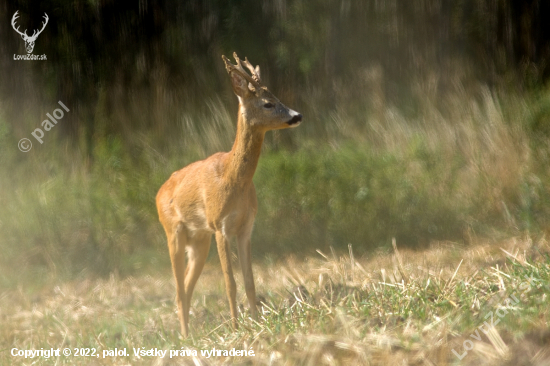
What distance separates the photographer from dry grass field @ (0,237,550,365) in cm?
332

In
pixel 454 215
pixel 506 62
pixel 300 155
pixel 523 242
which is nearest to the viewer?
pixel 523 242

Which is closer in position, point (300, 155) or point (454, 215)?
point (454, 215)

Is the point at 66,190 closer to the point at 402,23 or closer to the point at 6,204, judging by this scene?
the point at 6,204

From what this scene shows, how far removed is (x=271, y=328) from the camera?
4.18 meters

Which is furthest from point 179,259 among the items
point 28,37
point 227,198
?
point 28,37

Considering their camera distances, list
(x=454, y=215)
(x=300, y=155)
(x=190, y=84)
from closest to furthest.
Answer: (x=454, y=215)
(x=300, y=155)
(x=190, y=84)

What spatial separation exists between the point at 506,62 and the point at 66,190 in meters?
6.18

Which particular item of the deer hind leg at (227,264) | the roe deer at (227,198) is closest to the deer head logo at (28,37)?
the roe deer at (227,198)

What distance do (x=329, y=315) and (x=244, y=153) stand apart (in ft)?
4.72

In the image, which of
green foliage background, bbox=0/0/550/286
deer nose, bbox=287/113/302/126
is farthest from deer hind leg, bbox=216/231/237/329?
green foliage background, bbox=0/0/550/286

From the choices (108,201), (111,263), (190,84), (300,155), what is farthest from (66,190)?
(300,155)

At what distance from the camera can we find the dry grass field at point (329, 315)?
10.9ft

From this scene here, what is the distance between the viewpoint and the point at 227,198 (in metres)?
4.88

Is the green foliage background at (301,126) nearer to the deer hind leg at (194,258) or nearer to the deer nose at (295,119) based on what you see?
the deer hind leg at (194,258)
